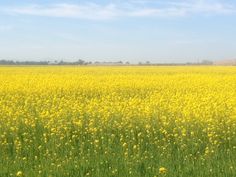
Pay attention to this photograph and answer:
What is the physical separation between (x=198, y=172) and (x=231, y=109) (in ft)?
17.5

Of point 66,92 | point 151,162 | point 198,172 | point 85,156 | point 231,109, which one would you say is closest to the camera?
point 198,172

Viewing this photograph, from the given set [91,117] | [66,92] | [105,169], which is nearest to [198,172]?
[105,169]

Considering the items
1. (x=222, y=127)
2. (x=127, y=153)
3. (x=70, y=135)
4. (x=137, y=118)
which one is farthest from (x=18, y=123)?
(x=222, y=127)

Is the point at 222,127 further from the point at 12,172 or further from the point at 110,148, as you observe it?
the point at 12,172

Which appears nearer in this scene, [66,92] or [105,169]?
[105,169]

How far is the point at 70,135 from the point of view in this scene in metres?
9.47

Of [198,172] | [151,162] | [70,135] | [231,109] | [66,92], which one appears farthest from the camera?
[66,92]

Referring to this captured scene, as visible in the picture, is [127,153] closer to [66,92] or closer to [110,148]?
[110,148]

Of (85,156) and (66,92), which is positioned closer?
(85,156)

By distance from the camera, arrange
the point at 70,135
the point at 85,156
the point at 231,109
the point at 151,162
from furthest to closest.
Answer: the point at 231,109 < the point at 70,135 < the point at 85,156 < the point at 151,162

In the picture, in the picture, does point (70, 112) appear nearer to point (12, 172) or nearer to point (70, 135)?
point (70, 135)

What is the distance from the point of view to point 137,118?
1046cm

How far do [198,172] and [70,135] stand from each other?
3554 millimetres

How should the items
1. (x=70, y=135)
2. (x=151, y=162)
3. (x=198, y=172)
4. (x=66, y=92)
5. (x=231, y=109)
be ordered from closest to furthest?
1. (x=198, y=172)
2. (x=151, y=162)
3. (x=70, y=135)
4. (x=231, y=109)
5. (x=66, y=92)
